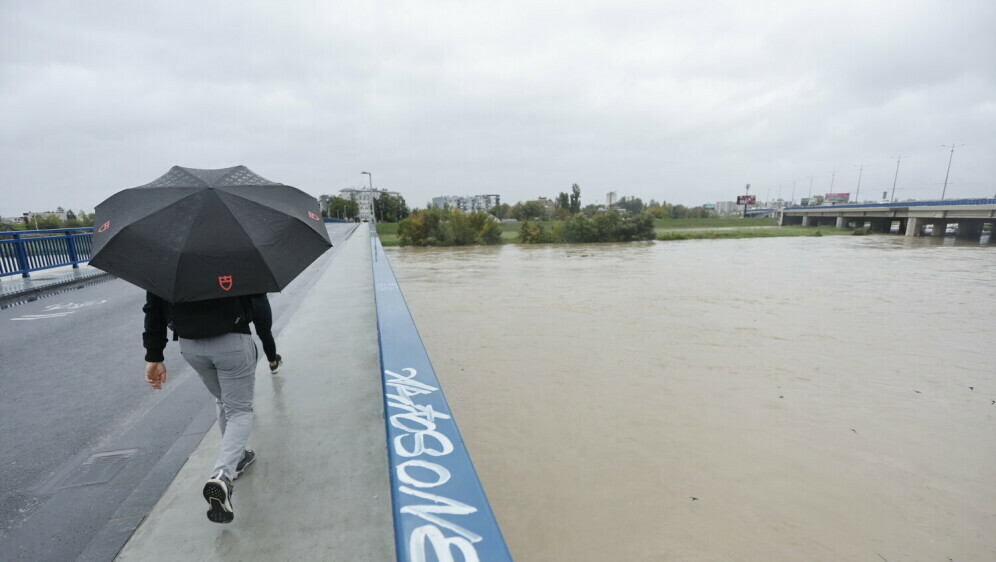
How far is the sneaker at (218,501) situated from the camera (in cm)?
232

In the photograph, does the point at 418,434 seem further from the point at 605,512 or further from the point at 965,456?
the point at 965,456

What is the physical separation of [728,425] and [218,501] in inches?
252

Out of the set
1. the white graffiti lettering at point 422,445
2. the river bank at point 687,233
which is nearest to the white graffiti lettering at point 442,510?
the white graffiti lettering at point 422,445

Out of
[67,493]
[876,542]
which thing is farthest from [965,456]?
[67,493]

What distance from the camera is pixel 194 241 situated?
2.19 m

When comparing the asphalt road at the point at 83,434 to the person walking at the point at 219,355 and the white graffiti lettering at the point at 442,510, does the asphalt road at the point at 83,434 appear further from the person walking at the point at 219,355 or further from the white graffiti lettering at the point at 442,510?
the white graffiti lettering at the point at 442,510

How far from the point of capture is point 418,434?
2.71 meters

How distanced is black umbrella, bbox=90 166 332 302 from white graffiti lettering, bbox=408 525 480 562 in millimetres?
1334

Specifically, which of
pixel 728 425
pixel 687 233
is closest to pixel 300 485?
pixel 728 425

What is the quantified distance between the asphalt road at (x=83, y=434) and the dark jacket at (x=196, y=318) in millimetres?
1201

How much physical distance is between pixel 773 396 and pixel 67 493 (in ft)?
29.0

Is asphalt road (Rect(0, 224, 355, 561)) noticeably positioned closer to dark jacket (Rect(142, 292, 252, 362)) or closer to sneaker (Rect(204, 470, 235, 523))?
sneaker (Rect(204, 470, 235, 523))

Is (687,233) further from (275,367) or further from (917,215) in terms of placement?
(275,367)

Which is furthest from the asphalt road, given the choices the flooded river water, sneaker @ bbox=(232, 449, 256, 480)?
the flooded river water
